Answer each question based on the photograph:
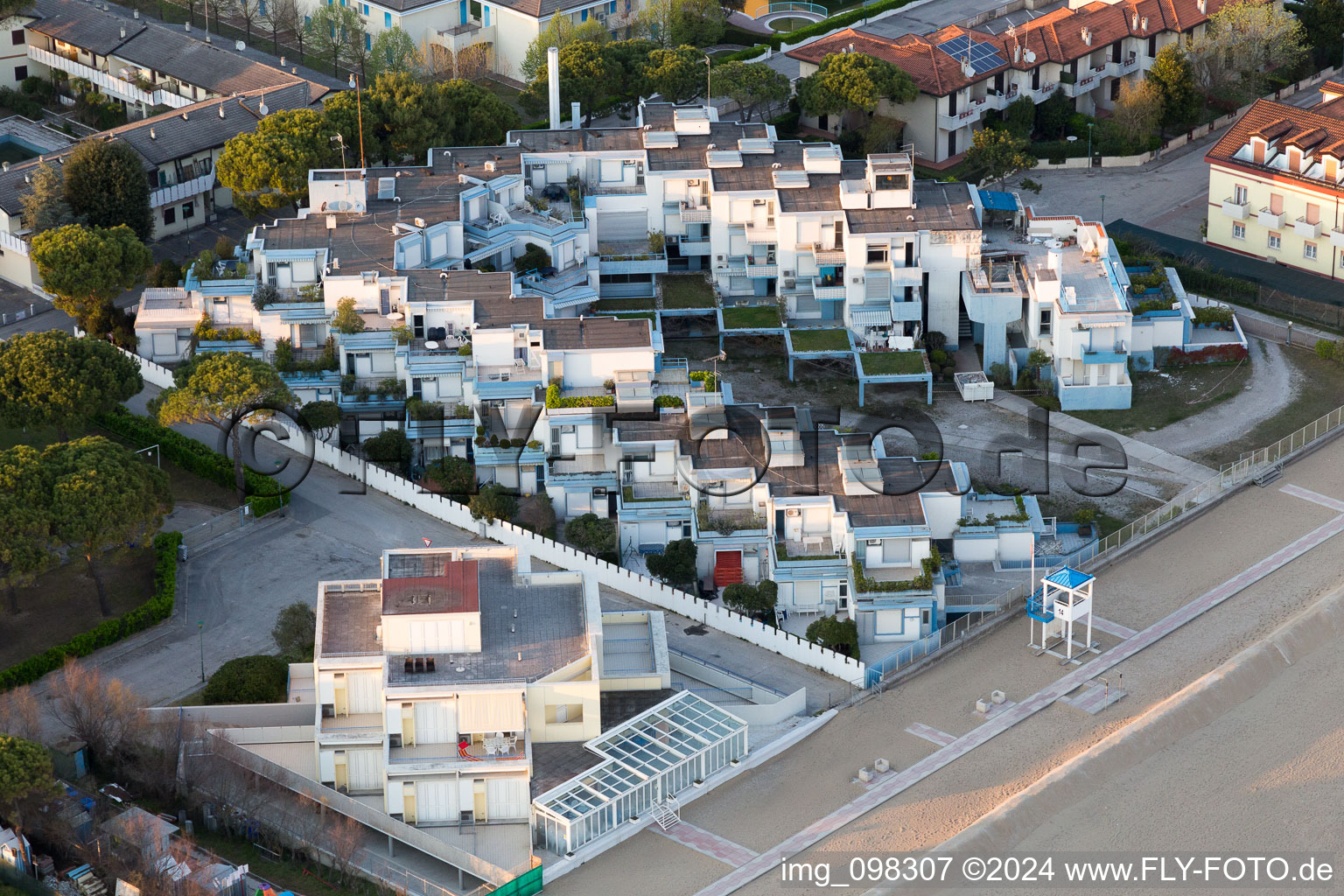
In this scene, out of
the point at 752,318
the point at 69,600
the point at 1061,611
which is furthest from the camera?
the point at 752,318

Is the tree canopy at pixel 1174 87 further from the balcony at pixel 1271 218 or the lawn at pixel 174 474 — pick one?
the lawn at pixel 174 474

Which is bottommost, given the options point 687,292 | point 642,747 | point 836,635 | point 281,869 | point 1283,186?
point 281,869

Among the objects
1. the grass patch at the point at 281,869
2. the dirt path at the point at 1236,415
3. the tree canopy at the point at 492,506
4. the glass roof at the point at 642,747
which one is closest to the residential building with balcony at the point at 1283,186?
the dirt path at the point at 1236,415

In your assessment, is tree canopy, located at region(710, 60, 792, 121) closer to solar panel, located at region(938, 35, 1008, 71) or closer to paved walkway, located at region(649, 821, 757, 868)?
solar panel, located at region(938, 35, 1008, 71)

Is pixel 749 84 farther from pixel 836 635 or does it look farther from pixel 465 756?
pixel 465 756

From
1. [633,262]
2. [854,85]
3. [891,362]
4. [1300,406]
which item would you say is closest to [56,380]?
[633,262]

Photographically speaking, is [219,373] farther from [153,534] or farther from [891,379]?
[891,379]

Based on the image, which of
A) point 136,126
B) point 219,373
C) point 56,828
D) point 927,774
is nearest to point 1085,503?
point 927,774
